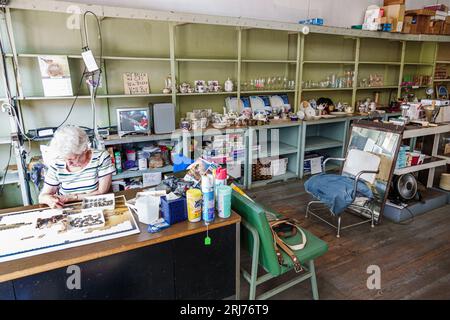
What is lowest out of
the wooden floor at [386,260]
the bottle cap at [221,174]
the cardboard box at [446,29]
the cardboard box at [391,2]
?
the wooden floor at [386,260]

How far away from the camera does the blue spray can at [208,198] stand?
5.06 feet

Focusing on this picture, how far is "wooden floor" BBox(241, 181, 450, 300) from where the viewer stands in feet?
7.14

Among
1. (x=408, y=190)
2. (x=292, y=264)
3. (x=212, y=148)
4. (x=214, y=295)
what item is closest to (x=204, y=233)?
(x=214, y=295)

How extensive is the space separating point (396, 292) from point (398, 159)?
1442 mm

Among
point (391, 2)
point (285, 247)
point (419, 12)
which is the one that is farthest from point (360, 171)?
point (419, 12)

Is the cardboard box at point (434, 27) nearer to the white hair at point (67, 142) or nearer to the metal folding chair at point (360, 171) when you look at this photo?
the metal folding chair at point (360, 171)

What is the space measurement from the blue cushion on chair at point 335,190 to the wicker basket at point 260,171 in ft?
3.53

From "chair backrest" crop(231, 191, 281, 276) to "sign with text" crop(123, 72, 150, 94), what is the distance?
2218 mm

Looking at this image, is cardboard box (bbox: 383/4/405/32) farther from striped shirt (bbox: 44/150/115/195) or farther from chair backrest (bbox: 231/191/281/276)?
striped shirt (bbox: 44/150/115/195)

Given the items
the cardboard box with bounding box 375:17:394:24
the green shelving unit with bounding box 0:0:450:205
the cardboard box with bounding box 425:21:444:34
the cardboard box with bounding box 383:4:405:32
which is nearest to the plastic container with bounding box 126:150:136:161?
the green shelving unit with bounding box 0:0:450:205

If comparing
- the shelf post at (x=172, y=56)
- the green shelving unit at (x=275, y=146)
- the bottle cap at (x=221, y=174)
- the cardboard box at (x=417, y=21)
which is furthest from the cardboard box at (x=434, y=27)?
the bottle cap at (x=221, y=174)

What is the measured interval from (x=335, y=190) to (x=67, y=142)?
2.22 metres

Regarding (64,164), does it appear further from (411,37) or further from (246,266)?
(411,37)

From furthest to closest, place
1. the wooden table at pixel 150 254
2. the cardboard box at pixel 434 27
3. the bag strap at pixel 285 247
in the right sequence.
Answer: the cardboard box at pixel 434 27, the bag strap at pixel 285 247, the wooden table at pixel 150 254
